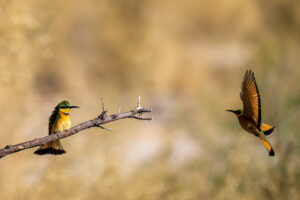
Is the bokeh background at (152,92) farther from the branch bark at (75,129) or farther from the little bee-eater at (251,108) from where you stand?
the little bee-eater at (251,108)

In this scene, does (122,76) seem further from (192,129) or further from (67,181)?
(67,181)

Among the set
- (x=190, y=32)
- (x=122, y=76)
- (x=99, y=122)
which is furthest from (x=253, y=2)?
(x=99, y=122)

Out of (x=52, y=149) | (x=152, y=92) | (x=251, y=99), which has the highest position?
(x=152, y=92)

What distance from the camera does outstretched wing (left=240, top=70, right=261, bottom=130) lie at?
37.4 inches

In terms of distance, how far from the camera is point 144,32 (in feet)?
20.5

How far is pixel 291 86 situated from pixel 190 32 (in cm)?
315

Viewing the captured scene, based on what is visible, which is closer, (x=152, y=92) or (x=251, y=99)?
(x=251, y=99)

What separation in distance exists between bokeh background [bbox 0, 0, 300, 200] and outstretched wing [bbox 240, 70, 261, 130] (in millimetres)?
1389

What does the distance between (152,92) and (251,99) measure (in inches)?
221

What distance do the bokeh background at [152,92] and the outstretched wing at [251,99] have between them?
1389 millimetres

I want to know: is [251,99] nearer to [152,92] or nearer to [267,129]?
[267,129]

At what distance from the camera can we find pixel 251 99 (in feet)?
3.20

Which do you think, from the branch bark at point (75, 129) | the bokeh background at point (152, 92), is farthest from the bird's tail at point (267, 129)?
the bokeh background at point (152, 92)

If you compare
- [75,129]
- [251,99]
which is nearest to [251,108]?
[251,99]
